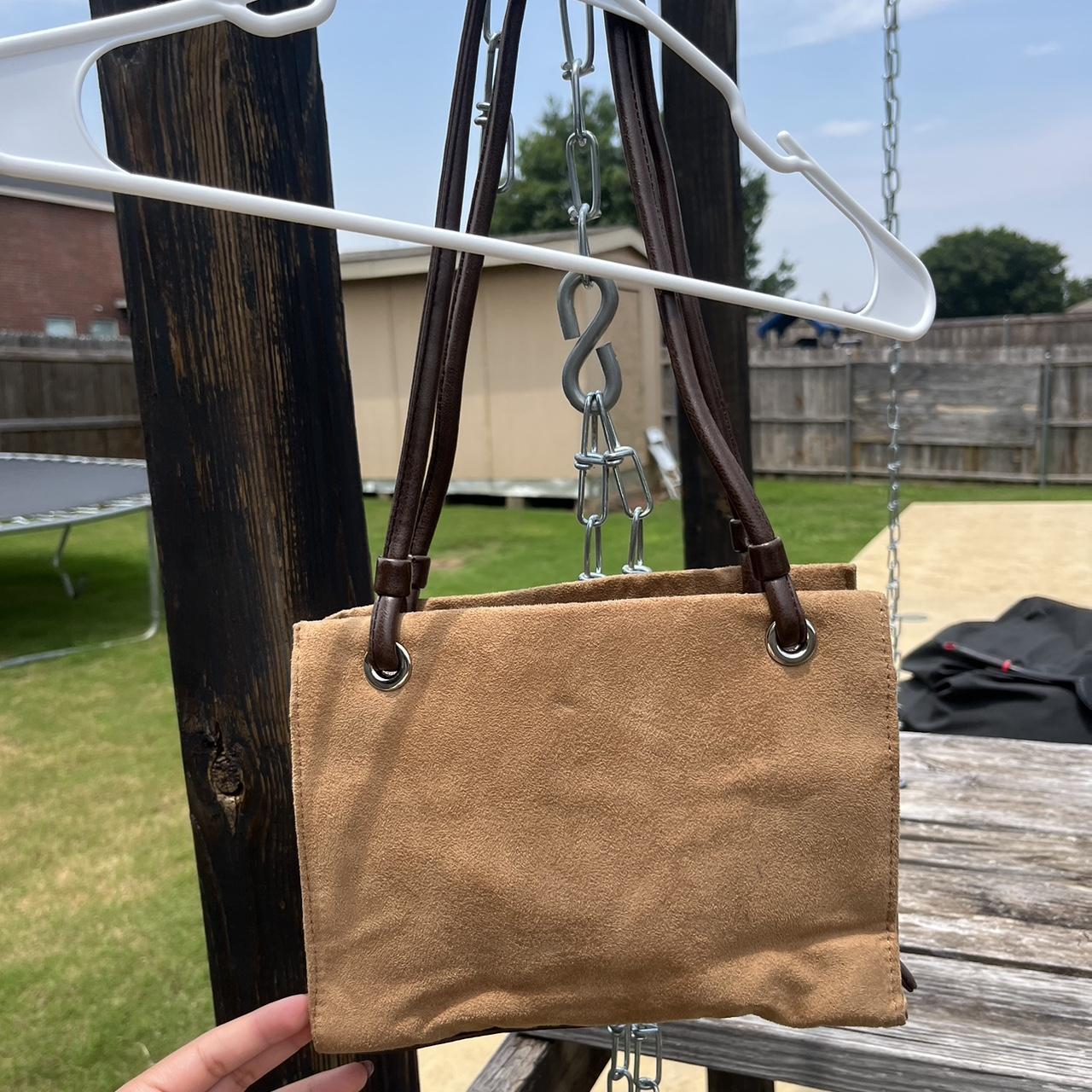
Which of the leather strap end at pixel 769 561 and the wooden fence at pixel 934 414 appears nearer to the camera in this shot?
the leather strap end at pixel 769 561

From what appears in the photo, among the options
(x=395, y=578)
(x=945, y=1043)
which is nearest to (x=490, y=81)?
(x=395, y=578)

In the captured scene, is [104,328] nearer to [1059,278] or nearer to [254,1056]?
[254,1056]

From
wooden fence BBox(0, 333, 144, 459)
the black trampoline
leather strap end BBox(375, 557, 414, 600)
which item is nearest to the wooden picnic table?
leather strap end BBox(375, 557, 414, 600)

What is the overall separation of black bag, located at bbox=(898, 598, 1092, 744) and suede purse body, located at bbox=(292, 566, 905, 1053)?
167 cm

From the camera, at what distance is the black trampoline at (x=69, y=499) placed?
14.4 ft

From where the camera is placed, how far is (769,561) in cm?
62

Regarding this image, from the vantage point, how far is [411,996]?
66 cm

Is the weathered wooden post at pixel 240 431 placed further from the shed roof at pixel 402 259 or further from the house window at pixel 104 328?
the house window at pixel 104 328

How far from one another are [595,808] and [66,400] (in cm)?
1032

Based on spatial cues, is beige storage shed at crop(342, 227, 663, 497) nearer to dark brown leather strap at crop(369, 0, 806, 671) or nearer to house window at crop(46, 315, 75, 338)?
dark brown leather strap at crop(369, 0, 806, 671)

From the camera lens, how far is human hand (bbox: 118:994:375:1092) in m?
0.67

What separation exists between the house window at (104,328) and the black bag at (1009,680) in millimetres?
19857

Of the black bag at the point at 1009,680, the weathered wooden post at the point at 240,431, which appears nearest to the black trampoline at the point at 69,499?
the black bag at the point at 1009,680

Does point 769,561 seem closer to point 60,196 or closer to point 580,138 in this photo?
point 580,138
